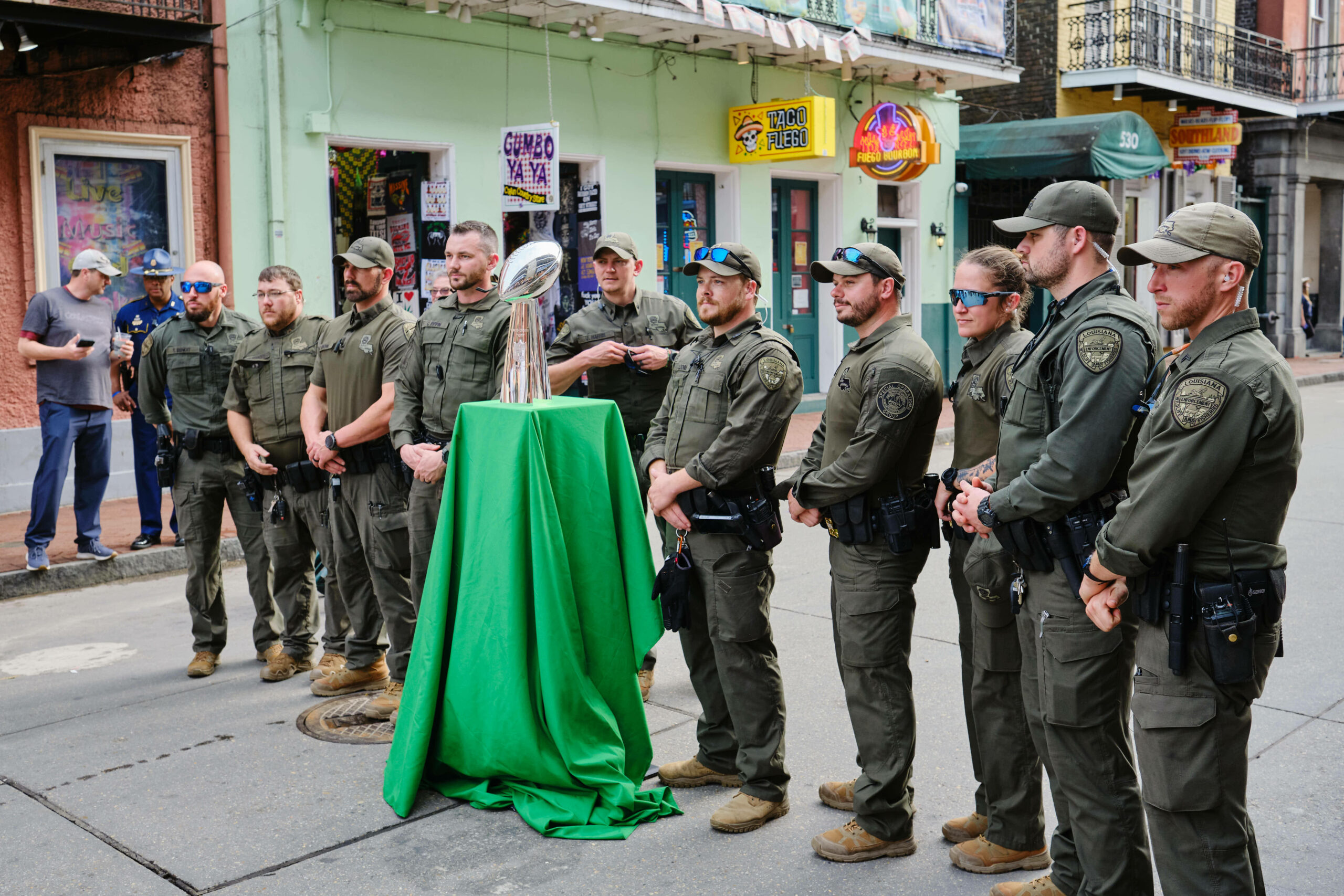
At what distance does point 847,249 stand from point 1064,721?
1.76 m

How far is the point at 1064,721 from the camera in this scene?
3426mm

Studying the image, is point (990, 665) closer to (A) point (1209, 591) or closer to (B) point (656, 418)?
(A) point (1209, 591)

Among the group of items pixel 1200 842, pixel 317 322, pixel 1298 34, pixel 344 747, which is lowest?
pixel 344 747

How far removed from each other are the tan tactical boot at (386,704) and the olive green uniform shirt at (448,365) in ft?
3.64

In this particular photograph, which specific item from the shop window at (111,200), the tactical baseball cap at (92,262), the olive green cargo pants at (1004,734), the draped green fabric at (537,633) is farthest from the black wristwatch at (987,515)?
the shop window at (111,200)

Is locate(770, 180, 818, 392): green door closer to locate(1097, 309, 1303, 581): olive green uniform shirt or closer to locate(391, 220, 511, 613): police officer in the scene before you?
locate(391, 220, 511, 613): police officer

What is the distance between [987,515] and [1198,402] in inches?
29.7

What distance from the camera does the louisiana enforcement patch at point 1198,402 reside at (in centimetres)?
296

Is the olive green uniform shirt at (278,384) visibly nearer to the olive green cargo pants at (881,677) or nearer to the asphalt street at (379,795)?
the asphalt street at (379,795)

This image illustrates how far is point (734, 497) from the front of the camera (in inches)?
181

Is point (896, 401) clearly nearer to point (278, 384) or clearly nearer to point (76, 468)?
point (278, 384)

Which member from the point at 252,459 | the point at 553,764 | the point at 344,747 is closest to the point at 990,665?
the point at 553,764

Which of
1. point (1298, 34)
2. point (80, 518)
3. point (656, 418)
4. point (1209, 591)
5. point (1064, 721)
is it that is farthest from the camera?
point (1298, 34)

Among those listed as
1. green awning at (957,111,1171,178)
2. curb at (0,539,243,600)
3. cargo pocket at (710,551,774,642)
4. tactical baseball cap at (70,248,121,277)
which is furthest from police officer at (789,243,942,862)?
green awning at (957,111,1171,178)
